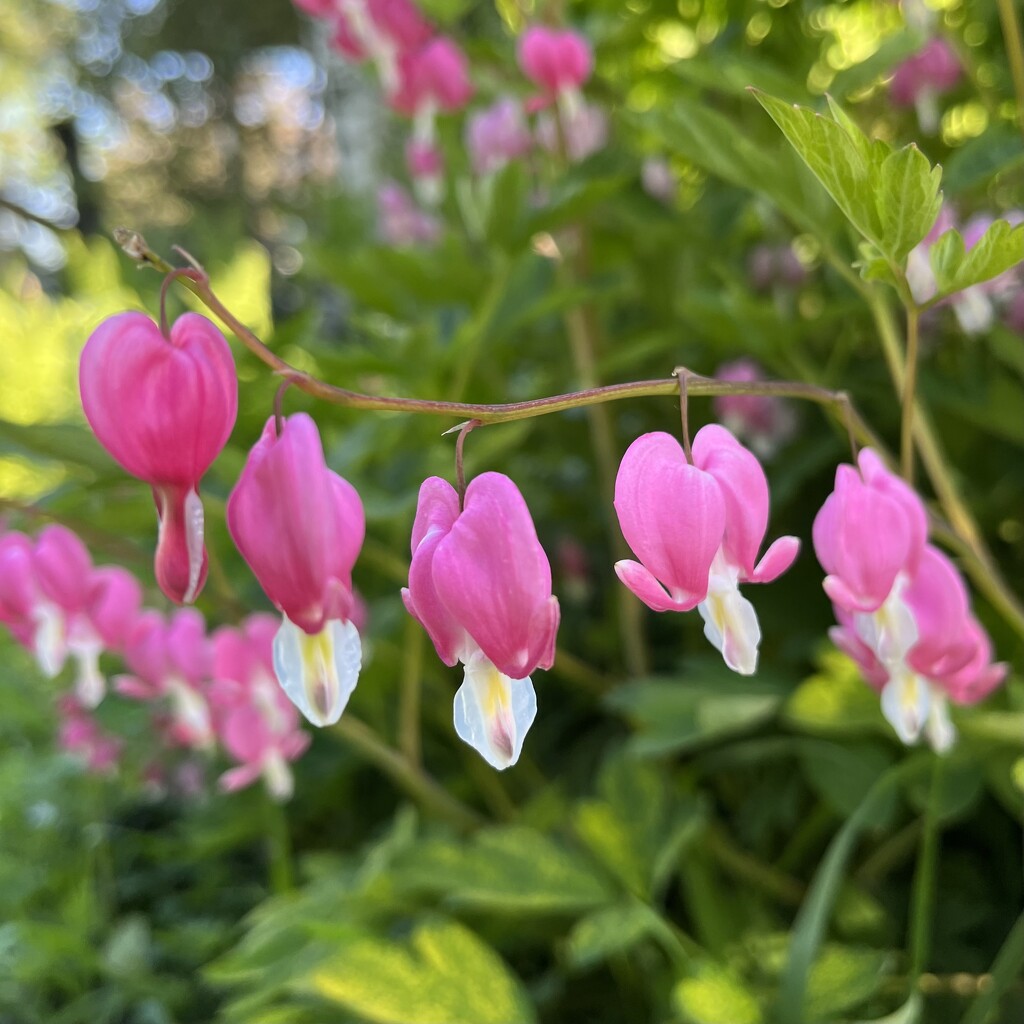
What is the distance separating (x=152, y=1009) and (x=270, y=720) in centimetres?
40

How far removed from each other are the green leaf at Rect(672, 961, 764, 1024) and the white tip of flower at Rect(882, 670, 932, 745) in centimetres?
24

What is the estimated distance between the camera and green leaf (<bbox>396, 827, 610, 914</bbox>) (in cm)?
77

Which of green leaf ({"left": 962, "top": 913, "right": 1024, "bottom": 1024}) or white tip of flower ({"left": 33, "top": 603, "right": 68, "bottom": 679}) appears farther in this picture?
white tip of flower ({"left": 33, "top": 603, "right": 68, "bottom": 679})

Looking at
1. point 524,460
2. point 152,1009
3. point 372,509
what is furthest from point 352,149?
point 152,1009

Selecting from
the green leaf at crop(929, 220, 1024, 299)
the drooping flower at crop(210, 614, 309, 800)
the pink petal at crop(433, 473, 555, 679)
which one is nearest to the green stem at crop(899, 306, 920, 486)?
the green leaf at crop(929, 220, 1024, 299)

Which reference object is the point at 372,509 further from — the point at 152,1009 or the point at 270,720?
the point at 152,1009

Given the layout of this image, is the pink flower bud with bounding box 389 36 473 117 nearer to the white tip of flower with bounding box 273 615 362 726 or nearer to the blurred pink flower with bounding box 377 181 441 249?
the blurred pink flower with bounding box 377 181 441 249

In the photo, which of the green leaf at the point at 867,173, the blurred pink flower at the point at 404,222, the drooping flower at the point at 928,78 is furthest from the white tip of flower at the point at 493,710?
the blurred pink flower at the point at 404,222

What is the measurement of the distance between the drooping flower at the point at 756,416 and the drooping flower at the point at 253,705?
570 mm

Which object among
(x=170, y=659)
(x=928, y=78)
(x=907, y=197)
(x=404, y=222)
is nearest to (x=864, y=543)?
(x=907, y=197)

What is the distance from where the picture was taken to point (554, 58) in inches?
39.1

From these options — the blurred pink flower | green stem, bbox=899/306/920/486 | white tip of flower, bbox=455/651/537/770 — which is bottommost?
white tip of flower, bbox=455/651/537/770

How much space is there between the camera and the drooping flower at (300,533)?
382 millimetres

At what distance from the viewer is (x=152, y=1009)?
3.30 feet
